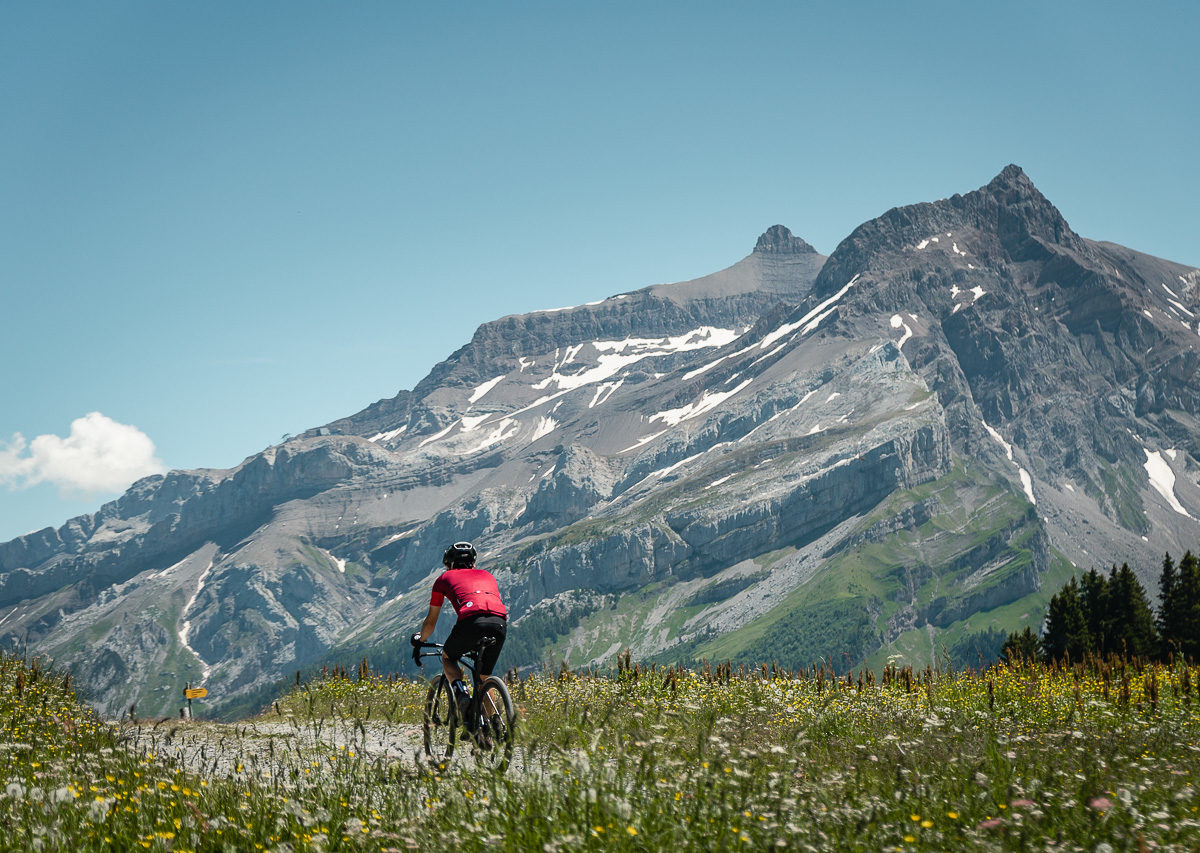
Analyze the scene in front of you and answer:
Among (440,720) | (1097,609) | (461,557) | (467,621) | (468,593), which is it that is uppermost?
(461,557)

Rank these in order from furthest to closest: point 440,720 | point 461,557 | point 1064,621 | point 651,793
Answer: point 1064,621 < point 461,557 < point 440,720 < point 651,793

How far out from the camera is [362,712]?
662 inches

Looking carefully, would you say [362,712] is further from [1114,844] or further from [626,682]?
[1114,844]

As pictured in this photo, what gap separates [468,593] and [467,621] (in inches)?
17.8

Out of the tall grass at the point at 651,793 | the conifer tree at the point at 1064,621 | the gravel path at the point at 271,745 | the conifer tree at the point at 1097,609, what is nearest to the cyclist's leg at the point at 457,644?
the gravel path at the point at 271,745

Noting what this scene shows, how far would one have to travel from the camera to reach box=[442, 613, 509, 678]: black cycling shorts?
11.6 m

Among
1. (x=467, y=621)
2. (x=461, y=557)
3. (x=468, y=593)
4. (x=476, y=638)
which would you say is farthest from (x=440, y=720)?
(x=461, y=557)

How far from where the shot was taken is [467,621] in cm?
1160

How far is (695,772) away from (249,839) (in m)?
3.35

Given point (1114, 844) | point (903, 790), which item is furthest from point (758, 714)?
point (1114, 844)

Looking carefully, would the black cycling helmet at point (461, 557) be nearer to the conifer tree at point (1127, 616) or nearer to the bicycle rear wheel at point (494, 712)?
the bicycle rear wheel at point (494, 712)

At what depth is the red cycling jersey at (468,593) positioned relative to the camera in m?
11.8

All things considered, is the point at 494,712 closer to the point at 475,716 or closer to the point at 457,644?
the point at 475,716

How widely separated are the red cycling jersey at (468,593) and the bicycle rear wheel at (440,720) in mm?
916
